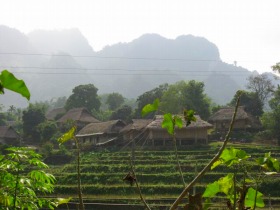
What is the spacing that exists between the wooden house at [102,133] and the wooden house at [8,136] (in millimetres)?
7609

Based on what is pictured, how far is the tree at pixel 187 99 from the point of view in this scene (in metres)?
38.7

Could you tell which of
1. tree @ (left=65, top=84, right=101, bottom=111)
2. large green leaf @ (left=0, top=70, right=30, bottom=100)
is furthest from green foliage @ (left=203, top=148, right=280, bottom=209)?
Answer: tree @ (left=65, top=84, right=101, bottom=111)

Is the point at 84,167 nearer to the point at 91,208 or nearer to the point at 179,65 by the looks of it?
the point at 91,208

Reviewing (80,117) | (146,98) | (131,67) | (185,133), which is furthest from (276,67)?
(131,67)

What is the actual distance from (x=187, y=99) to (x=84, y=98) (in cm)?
1862

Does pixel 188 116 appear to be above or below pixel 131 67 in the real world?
below

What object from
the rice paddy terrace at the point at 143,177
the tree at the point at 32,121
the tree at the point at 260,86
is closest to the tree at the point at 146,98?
the tree at the point at 32,121

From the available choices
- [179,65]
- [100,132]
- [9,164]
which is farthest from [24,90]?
[179,65]

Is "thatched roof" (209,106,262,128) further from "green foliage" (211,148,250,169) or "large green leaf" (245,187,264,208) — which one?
"green foliage" (211,148,250,169)

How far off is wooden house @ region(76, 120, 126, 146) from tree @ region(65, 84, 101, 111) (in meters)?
13.7

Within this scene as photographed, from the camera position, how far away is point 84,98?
172 feet

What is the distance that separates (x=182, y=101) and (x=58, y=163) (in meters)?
15.5

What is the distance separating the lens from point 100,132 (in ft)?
120

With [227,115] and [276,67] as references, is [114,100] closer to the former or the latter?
[227,115]
